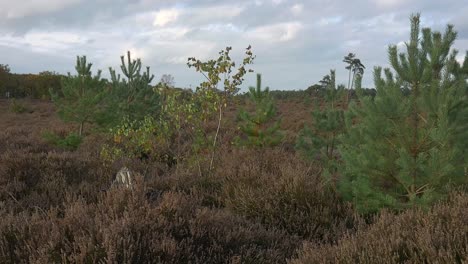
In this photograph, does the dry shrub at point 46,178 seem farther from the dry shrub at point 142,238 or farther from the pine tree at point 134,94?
the pine tree at point 134,94

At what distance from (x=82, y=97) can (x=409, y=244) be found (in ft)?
42.2

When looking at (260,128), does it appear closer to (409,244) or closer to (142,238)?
→ (142,238)

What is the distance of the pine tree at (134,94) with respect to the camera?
56.0ft

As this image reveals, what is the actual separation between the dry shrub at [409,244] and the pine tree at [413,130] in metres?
0.83

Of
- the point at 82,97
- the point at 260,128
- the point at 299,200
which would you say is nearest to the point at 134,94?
the point at 82,97

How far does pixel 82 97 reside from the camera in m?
14.5

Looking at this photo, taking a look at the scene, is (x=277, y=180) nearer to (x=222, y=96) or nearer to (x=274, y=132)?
(x=222, y=96)

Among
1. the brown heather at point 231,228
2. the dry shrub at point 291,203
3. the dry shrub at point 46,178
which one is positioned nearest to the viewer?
the brown heather at point 231,228

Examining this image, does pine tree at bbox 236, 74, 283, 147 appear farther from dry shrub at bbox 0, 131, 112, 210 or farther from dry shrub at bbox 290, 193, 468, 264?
dry shrub at bbox 290, 193, 468, 264

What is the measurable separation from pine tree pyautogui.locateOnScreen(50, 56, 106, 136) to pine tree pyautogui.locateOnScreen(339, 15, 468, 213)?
10.8 m

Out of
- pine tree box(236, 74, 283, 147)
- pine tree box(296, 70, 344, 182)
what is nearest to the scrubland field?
pine tree box(296, 70, 344, 182)

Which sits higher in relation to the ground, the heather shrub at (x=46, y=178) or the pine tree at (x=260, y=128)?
the pine tree at (x=260, y=128)

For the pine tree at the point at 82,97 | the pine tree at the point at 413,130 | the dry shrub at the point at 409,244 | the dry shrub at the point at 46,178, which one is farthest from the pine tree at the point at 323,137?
the pine tree at the point at 82,97

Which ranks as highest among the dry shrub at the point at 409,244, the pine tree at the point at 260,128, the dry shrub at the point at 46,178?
the pine tree at the point at 260,128
